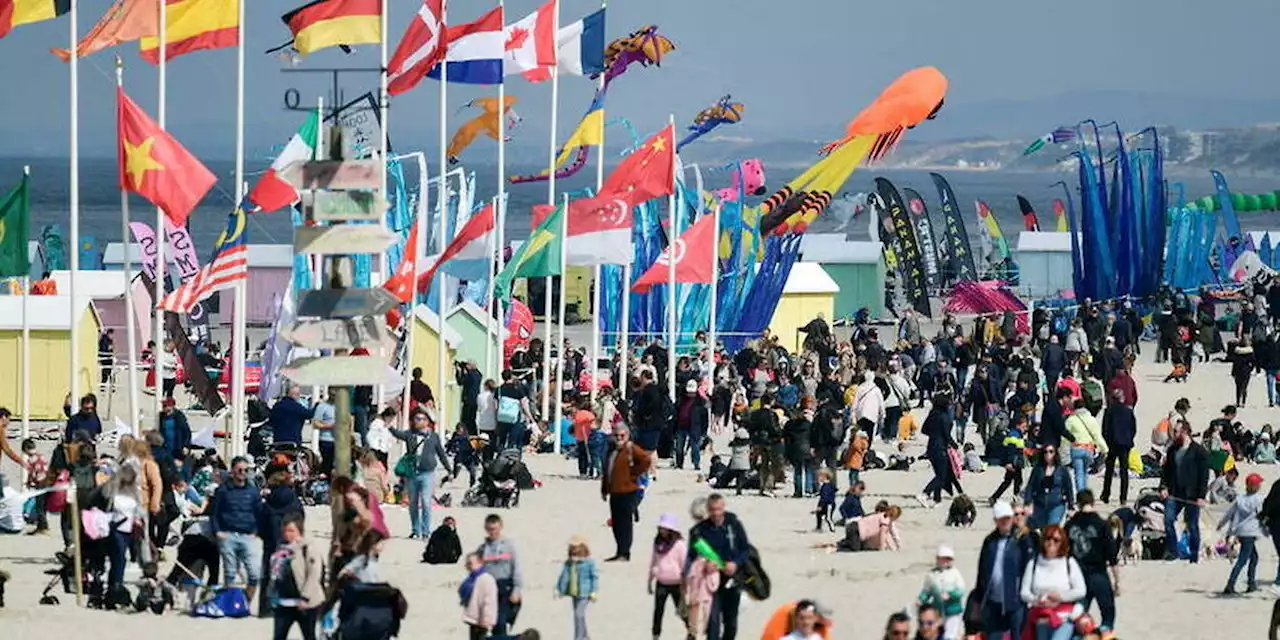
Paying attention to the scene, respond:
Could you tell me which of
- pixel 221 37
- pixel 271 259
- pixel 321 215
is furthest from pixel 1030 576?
pixel 271 259

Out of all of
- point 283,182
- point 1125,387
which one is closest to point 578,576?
point 283,182

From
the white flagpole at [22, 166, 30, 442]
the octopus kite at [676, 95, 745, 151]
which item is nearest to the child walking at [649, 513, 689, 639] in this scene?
the white flagpole at [22, 166, 30, 442]

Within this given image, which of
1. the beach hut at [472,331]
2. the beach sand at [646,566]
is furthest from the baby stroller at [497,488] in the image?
the beach hut at [472,331]

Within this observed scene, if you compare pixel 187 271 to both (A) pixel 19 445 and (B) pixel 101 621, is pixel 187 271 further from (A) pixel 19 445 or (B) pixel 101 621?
(B) pixel 101 621

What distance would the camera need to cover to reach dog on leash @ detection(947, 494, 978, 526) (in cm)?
2442

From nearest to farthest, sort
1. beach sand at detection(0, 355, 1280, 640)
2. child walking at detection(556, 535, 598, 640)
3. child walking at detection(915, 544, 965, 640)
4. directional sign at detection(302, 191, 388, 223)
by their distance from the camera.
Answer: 1. child walking at detection(915, 544, 965, 640)
2. child walking at detection(556, 535, 598, 640)
3. beach sand at detection(0, 355, 1280, 640)
4. directional sign at detection(302, 191, 388, 223)

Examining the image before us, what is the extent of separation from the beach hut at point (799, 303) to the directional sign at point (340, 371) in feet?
80.5

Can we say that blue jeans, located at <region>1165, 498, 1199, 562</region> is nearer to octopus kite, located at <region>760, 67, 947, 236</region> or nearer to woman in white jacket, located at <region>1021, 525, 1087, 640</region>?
woman in white jacket, located at <region>1021, 525, 1087, 640</region>

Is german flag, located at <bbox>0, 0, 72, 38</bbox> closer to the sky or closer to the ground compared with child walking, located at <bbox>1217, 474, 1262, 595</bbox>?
closer to the sky

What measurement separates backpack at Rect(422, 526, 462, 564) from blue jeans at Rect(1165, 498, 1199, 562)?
17.4 feet

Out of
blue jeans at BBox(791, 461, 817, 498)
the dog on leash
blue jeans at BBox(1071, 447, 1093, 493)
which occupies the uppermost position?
blue jeans at BBox(1071, 447, 1093, 493)

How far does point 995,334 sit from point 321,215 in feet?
71.2

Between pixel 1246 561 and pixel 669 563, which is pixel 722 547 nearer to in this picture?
pixel 669 563

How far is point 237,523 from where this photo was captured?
1923 cm
